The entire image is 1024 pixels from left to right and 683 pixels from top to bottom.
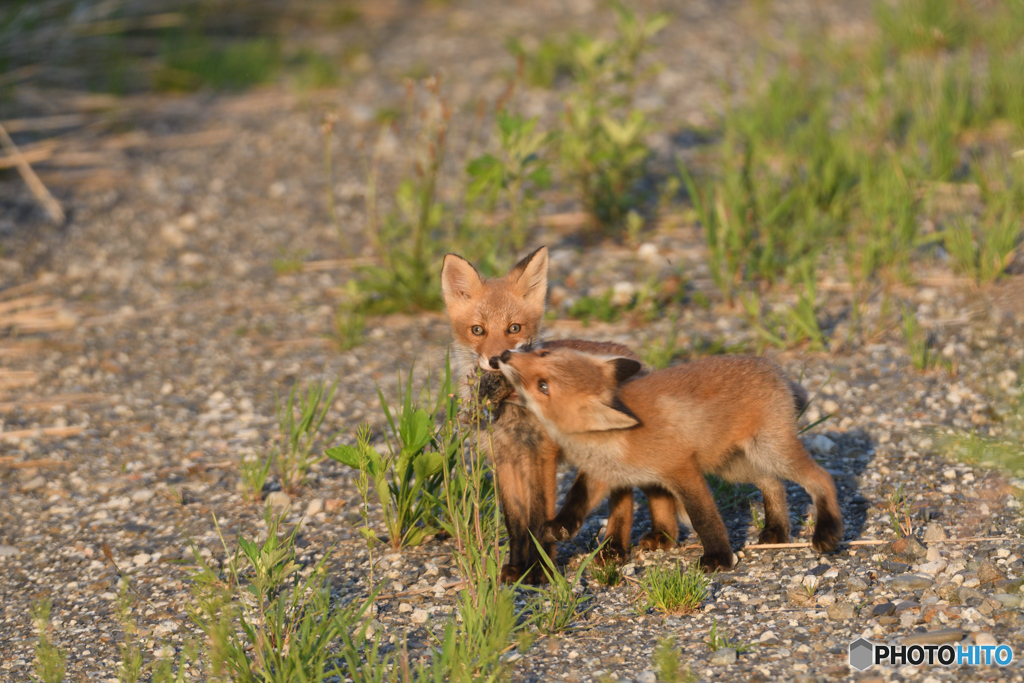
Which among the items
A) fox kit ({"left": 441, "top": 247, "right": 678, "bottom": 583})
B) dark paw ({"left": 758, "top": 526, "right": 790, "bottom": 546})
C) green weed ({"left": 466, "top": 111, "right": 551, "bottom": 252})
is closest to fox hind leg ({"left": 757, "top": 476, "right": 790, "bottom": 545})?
dark paw ({"left": 758, "top": 526, "right": 790, "bottom": 546})

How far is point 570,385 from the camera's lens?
147 inches

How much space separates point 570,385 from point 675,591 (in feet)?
2.76

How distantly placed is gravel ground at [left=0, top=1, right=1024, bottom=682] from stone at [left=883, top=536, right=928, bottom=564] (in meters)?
0.01

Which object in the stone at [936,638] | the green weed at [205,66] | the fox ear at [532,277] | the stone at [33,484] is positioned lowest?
the stone at [936,638]

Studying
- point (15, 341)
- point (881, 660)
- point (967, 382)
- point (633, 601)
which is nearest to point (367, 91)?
point (15, 341)

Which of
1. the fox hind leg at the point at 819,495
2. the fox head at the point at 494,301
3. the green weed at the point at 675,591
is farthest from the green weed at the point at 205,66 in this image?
the green weed at the point at 675,591

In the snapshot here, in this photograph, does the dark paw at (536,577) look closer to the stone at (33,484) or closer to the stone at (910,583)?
the stone at (910,583)

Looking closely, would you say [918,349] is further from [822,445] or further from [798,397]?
[798,397]

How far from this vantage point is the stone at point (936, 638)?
3238 millimetres

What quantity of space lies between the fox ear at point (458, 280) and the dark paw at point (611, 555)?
137cm

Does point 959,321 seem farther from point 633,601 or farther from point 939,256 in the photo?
point 633,601

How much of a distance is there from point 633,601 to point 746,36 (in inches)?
335

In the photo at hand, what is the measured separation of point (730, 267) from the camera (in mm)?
6297

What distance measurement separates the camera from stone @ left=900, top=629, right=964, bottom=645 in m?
3.24
